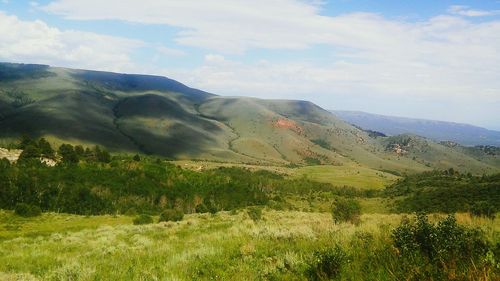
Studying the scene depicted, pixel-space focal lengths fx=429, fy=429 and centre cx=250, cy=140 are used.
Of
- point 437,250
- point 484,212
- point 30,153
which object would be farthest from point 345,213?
point 30,153

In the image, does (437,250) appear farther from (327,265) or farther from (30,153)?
(30,153)

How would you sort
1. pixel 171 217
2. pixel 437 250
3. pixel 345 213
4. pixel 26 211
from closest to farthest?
pixel 437 250
pixel 345 213
pixel 171 217
pixel 26 211

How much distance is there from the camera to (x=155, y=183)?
12694 cm

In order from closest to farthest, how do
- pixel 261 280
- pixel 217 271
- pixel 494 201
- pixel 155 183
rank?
1. pixel 261 280
2. pixel 217 271
3. pixel 494 201
4. pixel 155 183

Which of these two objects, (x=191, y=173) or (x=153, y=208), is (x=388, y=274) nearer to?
(x=153, y=208)

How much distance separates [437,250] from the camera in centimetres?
870

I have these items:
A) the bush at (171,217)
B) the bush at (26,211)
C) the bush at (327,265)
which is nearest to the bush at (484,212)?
the bush at (327,265)

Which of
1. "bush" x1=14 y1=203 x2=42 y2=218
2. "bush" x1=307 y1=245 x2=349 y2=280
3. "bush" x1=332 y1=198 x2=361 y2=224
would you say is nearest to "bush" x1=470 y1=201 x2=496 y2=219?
"bush" x1=332 y1=198 x2=361 y2=224

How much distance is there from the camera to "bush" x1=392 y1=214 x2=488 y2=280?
7777 millimetres

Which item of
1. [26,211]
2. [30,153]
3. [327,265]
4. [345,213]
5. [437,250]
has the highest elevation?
[437,250]

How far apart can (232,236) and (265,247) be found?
389cm

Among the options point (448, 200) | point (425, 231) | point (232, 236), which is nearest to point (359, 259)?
point (425, 231)

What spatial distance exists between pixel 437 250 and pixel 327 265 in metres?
2.29

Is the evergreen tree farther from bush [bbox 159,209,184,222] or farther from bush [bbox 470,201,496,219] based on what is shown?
bush [bbox 470,201,496,219]
